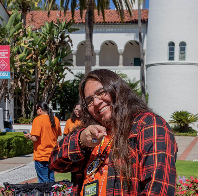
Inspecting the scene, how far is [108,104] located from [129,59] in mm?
31610

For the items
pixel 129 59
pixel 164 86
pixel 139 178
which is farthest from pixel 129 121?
pixel 129 59

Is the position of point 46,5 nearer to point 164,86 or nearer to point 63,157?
point 164,86

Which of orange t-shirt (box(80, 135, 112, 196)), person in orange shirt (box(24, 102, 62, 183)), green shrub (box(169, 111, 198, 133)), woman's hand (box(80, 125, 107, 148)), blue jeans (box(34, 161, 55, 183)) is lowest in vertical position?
green shrub (box(169, 111, 198, 133))

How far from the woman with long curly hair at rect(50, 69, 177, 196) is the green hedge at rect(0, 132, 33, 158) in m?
10.2

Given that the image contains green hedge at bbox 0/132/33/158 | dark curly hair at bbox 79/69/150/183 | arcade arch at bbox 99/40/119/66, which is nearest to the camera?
dark curly hair at bbox 79/69/150/183

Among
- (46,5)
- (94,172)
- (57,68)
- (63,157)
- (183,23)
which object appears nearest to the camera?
(94,172)

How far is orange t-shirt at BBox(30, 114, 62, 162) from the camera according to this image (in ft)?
18.0

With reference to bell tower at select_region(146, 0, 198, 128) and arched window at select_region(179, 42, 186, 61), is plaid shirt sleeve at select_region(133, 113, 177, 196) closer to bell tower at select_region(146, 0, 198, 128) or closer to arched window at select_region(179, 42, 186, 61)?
bell tower at select_region(146, 0, 198, 128)

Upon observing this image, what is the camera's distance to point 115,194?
1.58 meters

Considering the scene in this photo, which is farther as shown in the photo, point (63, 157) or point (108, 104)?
point (63, 157)

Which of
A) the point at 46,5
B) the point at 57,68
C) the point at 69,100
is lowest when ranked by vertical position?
the point at 69,100

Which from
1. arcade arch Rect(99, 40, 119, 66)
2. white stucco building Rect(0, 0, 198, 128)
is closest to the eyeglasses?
white stucco building Rect(0, 0, 198, 128)

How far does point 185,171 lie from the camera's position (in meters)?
9.48

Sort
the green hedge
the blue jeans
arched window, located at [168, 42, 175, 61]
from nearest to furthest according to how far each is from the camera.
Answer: the blue jeans → the green hedge → arched window, located at [168, 42, 175, 61]
